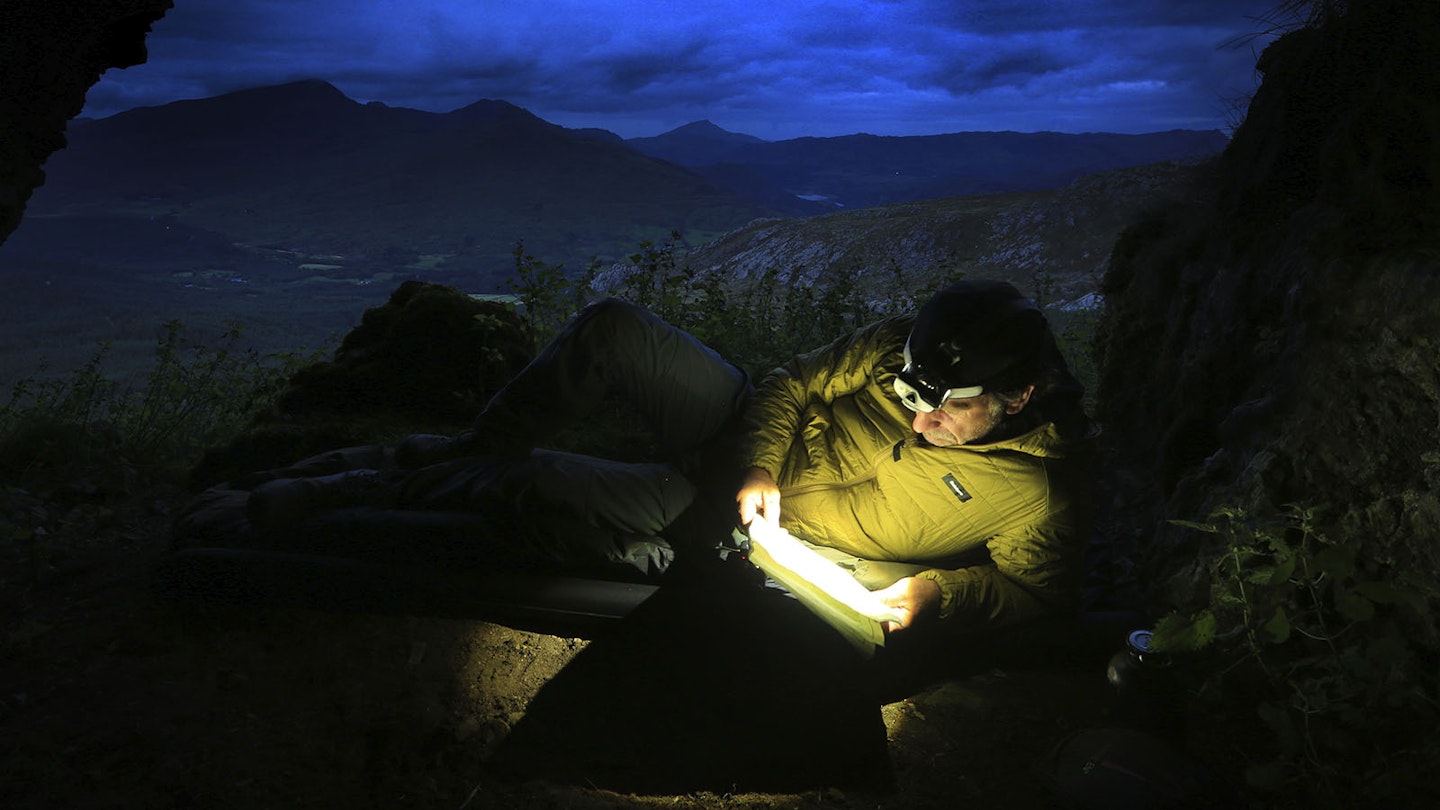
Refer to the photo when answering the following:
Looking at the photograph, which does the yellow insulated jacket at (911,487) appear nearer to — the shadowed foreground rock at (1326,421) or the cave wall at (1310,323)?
the shadowed foreground rock at (1326,421)

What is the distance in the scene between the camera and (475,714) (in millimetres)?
3482

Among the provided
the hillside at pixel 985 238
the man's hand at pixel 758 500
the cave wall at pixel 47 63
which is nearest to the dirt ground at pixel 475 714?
the man's hand at pixel 758 500

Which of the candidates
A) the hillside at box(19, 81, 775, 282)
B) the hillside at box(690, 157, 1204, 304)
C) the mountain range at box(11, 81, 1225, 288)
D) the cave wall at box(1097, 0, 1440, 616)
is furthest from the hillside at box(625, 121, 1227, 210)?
the cave wall at box(1097, 0, 1440, 616)

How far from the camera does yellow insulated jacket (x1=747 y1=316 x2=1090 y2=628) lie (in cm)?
345

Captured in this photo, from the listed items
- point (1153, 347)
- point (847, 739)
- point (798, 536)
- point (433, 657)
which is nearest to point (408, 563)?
point (433, 657)

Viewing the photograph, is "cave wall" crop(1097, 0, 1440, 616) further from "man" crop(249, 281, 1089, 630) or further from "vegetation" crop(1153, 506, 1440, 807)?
"man" crop(249, 281, 1089, 630)

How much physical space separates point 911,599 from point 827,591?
1.51 ft

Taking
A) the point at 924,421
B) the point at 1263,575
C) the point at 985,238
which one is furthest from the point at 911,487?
the point at 985,238

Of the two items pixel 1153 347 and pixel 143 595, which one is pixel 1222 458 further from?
pixel 143 595

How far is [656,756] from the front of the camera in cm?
338

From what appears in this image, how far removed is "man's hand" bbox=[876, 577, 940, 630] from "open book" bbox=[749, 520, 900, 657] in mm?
72

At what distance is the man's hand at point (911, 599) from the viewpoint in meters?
3.25

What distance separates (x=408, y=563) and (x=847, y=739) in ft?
6.97

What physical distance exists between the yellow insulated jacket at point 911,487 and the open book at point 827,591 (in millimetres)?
445
